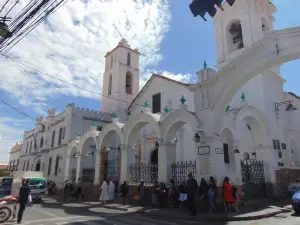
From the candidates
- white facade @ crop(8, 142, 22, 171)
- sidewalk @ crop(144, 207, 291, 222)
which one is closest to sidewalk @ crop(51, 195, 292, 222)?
sidewalk @ crop(144, 207, 291, 222)

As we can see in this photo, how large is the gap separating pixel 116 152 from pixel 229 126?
14.1 meters

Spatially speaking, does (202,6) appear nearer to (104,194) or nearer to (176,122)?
(176,122)

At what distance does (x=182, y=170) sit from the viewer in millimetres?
11047

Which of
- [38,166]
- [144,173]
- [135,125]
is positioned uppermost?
[135,125]

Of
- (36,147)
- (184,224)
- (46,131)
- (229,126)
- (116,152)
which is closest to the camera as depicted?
(184,224)

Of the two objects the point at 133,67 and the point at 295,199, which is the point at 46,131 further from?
the point at 295,199

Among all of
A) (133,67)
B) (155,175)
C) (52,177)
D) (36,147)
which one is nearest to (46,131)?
(36,147)

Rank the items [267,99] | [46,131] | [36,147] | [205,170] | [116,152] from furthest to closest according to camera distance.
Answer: [36,147] < [46,131] < [116,152] < [267,99] < [205,170]

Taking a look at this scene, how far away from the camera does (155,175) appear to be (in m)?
12.5

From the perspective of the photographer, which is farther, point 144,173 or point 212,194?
point 144,173

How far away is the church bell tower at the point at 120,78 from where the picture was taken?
26.2m

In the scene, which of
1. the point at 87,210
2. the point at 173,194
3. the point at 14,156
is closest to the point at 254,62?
the point at 173,194

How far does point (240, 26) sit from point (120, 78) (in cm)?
1362

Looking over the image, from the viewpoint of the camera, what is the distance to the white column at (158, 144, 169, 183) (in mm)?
11250
